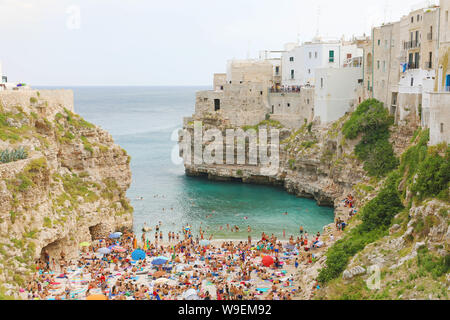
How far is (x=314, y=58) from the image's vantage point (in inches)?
Result: 2478

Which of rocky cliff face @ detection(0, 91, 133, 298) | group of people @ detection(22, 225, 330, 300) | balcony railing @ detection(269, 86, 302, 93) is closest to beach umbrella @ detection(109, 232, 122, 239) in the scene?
group of people @ detection(22, 225, 330, 300)

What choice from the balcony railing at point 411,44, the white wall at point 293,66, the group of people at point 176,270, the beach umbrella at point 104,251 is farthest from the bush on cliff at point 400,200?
the white wall at point 293,66

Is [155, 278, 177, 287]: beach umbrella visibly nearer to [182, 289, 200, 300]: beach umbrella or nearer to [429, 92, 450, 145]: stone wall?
[182, 289, 200, 300]: beach umbrella

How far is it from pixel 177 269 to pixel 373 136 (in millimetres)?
22477

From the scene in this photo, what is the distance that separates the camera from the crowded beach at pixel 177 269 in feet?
89.8

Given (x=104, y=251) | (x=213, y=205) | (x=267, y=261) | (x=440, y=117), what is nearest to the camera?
(x=440, y=117)

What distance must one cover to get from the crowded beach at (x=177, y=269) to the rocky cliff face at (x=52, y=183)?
1.44 meters

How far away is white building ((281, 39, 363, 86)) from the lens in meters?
61.7

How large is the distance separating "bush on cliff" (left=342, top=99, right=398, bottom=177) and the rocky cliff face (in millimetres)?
20539

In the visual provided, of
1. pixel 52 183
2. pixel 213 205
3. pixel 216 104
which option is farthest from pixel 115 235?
pixel 216 104

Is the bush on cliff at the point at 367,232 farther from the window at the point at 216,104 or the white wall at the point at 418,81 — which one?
the window at the point at 216,104

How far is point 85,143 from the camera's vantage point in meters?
39.5

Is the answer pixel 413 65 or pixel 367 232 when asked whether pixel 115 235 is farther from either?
pixel 413 65

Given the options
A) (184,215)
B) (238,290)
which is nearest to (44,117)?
(184,215)
